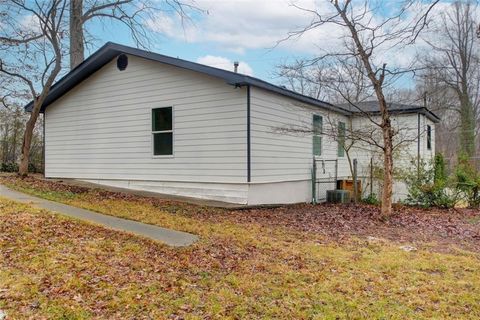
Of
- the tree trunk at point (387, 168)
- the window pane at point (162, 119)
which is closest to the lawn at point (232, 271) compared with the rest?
the tree trunk at point (387, 168)

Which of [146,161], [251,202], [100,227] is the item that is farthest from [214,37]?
[100,227]

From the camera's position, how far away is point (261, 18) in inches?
571

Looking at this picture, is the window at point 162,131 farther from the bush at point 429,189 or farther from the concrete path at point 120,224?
the bush at point 429,189

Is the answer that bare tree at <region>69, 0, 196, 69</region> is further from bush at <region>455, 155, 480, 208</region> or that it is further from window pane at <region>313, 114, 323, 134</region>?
bush at <region>455, 155, 480, 208</region>

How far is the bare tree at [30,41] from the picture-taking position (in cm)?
1228

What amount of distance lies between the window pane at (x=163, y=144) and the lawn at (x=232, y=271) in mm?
3390

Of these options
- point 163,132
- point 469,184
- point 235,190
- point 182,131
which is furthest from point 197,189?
point 469,184

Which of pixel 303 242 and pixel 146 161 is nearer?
pixel 303 242

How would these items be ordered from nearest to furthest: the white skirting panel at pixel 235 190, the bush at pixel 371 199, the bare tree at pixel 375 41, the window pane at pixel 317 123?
the bare tree at pixel 375 41, the white skirting panel at pixel 235 190, the bush at pixel 371 199, the window pane at pixel 317 123

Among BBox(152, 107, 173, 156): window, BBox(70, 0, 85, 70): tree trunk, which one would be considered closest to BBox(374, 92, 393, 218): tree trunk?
BBox(152, 107, 173, 156): window

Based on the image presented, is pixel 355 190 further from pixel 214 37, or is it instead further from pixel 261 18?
pixel 214 37

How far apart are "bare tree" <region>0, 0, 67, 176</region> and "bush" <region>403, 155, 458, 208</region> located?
1136 centimetres

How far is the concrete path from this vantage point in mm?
6008

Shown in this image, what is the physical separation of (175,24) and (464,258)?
478 inches
